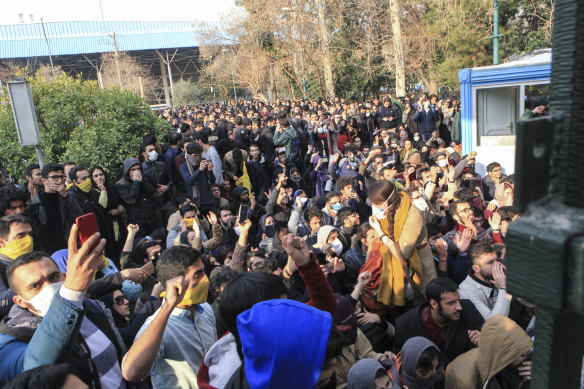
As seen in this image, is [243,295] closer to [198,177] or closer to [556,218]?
[556,218]

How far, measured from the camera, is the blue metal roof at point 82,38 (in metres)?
44.9

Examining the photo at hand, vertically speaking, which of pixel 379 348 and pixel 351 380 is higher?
pixel 351 380

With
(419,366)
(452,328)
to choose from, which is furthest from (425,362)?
(452,328)

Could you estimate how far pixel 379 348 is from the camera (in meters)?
3.40

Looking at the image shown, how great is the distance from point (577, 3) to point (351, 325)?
2.28 metres

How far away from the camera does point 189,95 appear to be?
1647 inches

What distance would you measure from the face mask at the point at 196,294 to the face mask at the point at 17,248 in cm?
153

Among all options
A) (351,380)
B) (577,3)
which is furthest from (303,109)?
(577,3)

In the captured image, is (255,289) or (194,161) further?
(194,161)

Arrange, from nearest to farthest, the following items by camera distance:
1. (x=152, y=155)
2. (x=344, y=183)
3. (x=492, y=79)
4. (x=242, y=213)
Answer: (x=242, y=213) < (x=344, y=183) < (x=152, y=155) < (x=492, y=79)

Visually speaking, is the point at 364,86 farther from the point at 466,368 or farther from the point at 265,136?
the point at 466,368

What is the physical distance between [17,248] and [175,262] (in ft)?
5.17

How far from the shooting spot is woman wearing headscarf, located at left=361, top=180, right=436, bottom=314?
3.43m

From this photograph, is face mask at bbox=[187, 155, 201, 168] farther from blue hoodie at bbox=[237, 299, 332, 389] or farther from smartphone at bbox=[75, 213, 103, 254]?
blue hoodie at bbox=[237, 299, 332, 389]
